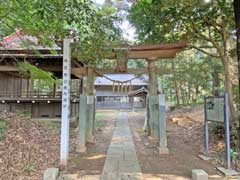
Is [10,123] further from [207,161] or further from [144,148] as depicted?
[207,161]

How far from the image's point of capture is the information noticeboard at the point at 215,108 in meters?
6.97

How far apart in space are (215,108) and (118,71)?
3.97 meters

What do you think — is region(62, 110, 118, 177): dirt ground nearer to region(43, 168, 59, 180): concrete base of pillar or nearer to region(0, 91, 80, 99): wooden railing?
region(43, 168, 59, 180): concrete base of pillar

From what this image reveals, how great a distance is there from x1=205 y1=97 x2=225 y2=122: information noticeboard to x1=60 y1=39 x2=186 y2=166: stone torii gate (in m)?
1.33

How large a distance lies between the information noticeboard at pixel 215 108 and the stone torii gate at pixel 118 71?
52.4 inches

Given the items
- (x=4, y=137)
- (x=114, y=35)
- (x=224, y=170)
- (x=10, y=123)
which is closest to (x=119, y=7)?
Answer: (x=114, y=35)

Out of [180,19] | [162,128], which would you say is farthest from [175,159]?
[180,19]

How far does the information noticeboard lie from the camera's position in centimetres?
697

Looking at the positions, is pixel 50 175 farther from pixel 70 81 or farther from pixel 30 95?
pixel 30 95

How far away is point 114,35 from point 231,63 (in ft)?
19.6

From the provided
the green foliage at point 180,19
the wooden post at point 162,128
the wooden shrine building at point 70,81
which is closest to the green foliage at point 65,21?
the wooden shrine building at point 70,81

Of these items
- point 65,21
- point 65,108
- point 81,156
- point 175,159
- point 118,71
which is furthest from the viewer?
point 118,71

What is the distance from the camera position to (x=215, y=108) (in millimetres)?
7344

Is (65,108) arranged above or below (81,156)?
above
